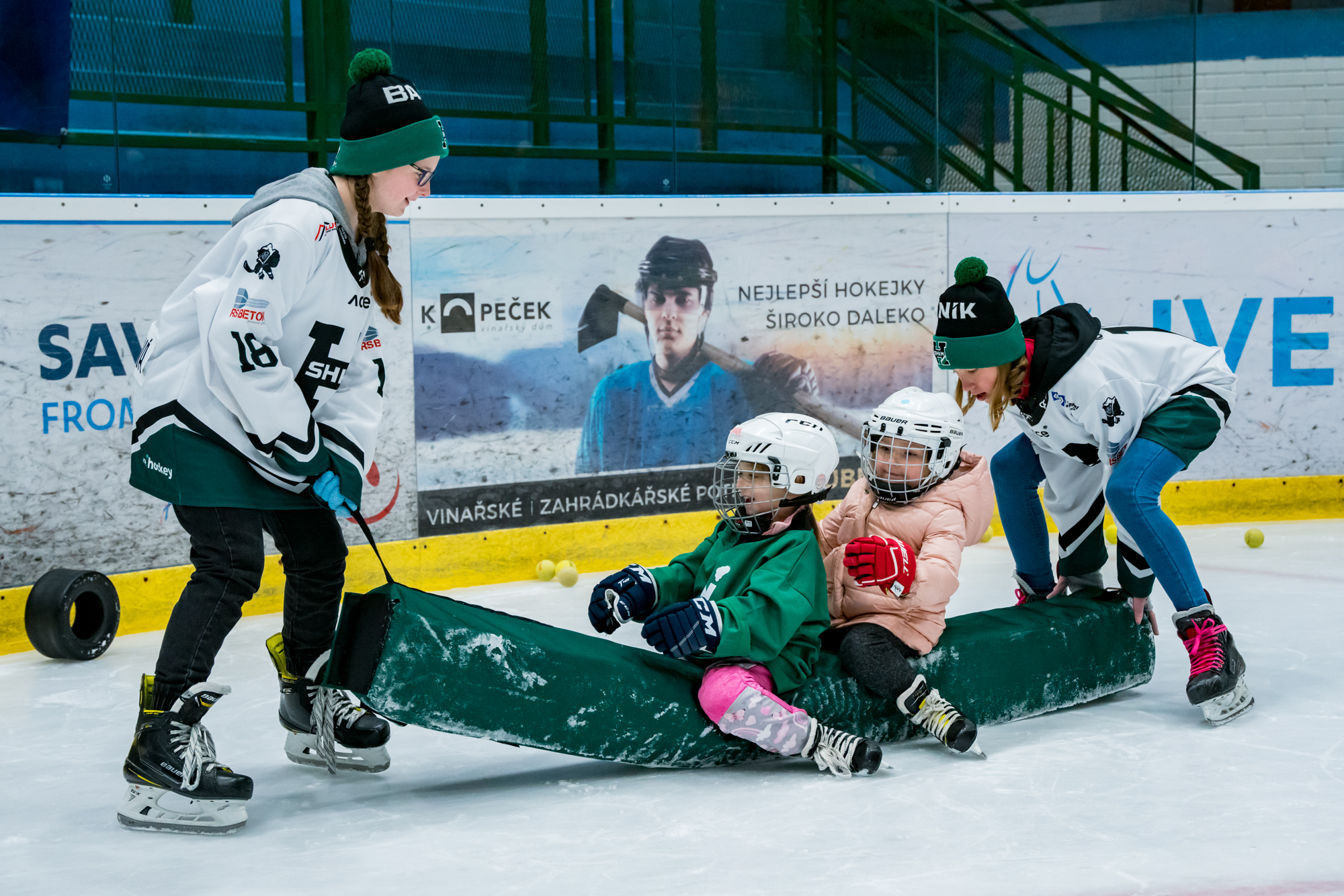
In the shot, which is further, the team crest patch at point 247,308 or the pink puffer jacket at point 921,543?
the pink puffer jacket at point 921,543

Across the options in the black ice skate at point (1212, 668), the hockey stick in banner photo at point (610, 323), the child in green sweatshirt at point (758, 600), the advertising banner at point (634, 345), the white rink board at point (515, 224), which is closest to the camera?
the child in green sweatshirt at point (758, 600)

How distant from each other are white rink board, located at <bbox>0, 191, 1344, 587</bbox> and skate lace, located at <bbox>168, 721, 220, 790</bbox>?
2.29ft

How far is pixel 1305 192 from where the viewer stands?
5.68 metres

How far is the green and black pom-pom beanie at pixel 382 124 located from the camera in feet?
7.91

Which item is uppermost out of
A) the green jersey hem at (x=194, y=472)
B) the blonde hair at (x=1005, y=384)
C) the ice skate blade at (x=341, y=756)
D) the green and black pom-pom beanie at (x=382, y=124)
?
the green and black pom-pom beanie at (x=382, y=124)

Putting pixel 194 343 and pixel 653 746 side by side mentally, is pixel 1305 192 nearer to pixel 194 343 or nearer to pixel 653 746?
pixel 653 746

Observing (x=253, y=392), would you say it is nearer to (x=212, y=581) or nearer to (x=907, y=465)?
(x=212, y=581)

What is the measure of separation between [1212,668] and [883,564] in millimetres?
843

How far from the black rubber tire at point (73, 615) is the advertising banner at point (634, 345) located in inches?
45.6

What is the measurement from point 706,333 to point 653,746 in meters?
2.71

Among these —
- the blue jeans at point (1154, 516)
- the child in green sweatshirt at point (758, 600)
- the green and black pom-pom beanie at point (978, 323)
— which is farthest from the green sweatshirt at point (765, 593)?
the blue jeans at point (1154, 516)

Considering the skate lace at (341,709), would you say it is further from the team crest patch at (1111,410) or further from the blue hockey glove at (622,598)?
the team crest patch at (1111,410)

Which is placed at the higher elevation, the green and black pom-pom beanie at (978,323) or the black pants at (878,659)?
the green and black pom-pom beanie at (978,323)

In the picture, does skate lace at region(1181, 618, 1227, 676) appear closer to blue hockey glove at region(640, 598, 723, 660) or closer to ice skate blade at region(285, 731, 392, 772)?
blue hockey glove at region(640, 598, 723, 660)
